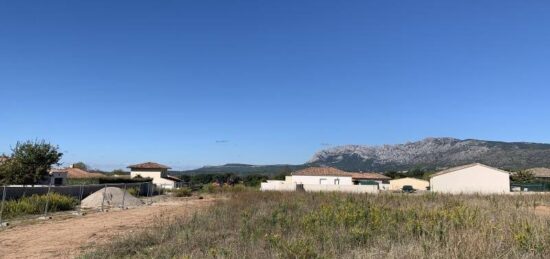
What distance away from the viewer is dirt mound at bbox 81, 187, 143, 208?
2944 cm

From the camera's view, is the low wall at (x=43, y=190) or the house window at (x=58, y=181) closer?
the low wall at (x=43, y=190)

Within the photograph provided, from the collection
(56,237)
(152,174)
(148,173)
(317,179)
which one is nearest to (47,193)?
(56,237)

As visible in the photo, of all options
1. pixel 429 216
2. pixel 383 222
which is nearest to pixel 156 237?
pixel 383 222

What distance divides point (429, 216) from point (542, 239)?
282cm

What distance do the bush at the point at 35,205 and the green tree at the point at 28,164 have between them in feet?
59.7

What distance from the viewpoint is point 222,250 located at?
286 inches

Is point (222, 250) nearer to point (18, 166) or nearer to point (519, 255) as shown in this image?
point (519, 255)

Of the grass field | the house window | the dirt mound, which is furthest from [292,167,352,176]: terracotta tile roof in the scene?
the grass field

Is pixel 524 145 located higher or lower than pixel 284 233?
higher

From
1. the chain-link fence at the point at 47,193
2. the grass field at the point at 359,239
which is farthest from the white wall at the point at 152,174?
the grass field at the point at 359,239

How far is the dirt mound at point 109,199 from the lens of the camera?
96.6ft

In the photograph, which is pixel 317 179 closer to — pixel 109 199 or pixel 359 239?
pixel 109 199

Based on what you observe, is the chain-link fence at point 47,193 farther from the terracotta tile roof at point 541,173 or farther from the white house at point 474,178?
the terracotta tile roof at point 541,173

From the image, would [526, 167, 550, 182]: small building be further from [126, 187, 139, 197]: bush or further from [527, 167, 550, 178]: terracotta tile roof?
[126, 187, 139, 197]: bush
